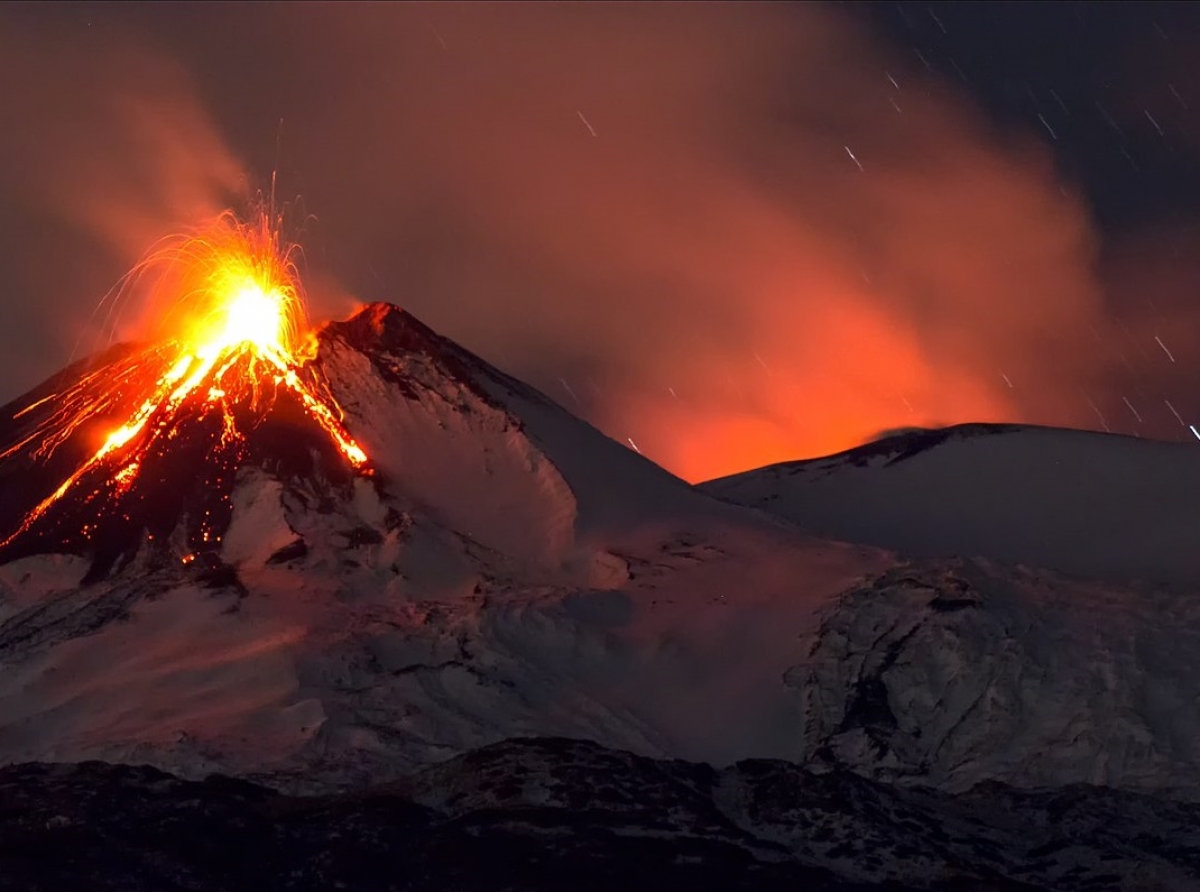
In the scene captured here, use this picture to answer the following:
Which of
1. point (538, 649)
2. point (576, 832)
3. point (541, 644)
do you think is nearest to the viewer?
point (576, 832)

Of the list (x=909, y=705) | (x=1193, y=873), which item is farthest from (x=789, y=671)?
(x=1193, y=873)

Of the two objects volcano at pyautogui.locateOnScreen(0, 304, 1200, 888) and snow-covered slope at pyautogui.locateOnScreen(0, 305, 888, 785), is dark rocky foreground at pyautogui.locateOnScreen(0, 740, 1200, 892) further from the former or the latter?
snow-covered slope at pyautogui.locateOnScreen(0, 305, 888, 785)

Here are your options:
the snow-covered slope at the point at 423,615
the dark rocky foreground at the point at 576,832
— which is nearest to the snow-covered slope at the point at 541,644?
the snow-covered slope at the point at 423,615

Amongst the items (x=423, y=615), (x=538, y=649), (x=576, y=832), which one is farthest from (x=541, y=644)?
(x=576, y=832)

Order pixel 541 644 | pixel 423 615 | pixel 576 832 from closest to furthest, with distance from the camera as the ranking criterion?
pixel 576 832 → pixel 541 644 → pixel 423 615

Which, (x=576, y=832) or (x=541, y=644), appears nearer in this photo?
→ (x=576, y=832)

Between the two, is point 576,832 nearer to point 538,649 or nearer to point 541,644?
point 538,649

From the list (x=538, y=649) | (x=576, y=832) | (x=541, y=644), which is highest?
(x=541, y=644)
